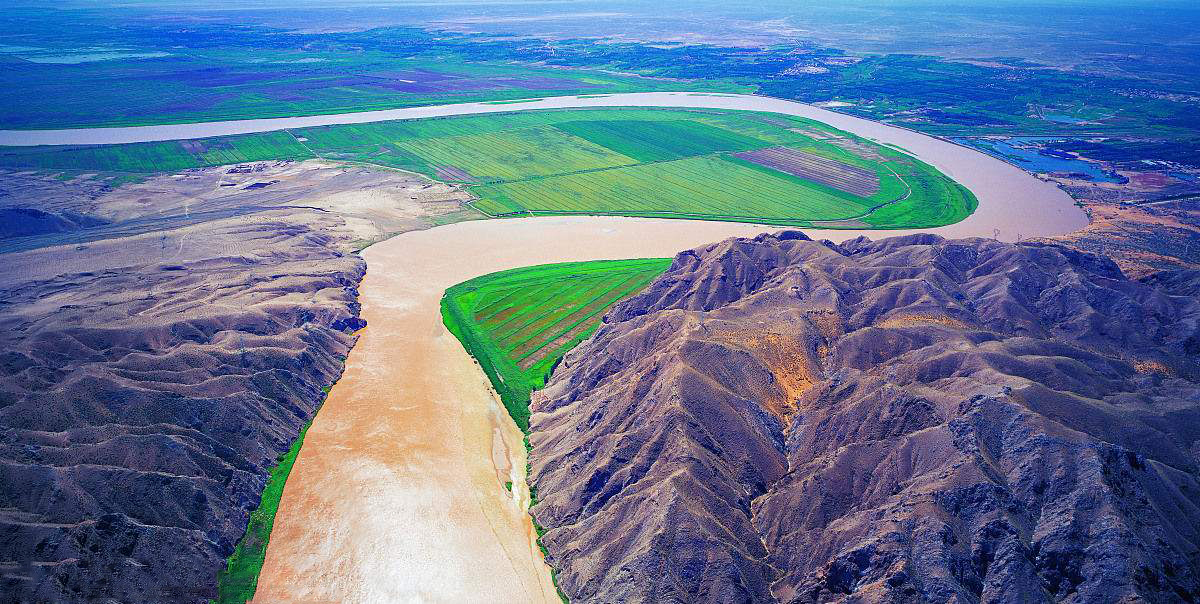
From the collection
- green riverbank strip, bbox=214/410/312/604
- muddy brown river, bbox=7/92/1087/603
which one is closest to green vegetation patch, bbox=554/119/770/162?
muddy brown river, bbox=7/92/1087/603

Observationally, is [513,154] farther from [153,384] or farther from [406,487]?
[406,487]

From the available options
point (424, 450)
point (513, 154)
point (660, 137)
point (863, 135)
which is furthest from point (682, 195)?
point (424, 450)

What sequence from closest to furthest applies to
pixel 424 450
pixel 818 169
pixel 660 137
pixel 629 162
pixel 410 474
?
pixel 410 474, pixel 424 450, pixel 818 169, pixel 629 162, pixel 660 137

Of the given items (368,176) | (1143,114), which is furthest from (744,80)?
(368,176)

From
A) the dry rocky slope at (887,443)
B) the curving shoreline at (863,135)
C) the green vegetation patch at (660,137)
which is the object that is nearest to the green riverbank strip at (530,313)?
the dry rocky slope at (887,443)

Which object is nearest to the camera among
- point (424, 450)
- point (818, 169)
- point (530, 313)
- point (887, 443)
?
point (887, 443)

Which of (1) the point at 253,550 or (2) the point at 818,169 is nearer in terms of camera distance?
(1) the point at 253,550
